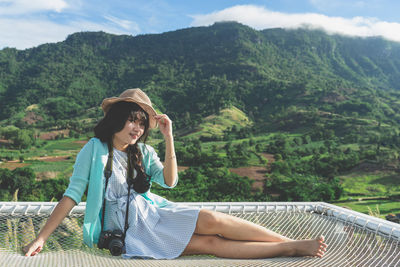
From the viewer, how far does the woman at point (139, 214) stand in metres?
2.07

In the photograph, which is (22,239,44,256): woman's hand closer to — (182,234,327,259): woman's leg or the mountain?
(182,234,327,259): woman's leg

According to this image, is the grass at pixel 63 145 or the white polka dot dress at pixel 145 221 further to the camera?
the grass at pixel 63 145

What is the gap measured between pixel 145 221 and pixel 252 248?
26.4 inches

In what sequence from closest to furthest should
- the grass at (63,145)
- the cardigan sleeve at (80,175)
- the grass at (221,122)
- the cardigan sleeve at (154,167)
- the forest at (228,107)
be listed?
the cardigan sleeve at (80,175)
the cardigan sleeve at (154,167)
the forest at (228,107)
the grass at (63,145)
the grass at (221,122)

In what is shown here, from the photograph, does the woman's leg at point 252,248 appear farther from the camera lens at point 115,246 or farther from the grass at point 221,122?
the grass at point 221,122

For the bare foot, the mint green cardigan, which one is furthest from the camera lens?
the bare foot

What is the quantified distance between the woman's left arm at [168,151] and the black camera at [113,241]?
0.48 m

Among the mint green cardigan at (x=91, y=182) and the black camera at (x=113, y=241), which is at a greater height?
the mint green cardigan at (x=91, y=182)

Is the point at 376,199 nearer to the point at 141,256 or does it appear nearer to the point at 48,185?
the point at 48,185

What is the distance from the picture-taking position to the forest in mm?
30688

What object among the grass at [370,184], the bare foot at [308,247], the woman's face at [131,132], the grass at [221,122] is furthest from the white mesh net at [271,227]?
the grass at [221,122]

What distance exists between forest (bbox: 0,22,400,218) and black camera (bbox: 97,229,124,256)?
771 inches

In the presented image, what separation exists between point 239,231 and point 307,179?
99.8ft

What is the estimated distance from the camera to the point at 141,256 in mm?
2018
